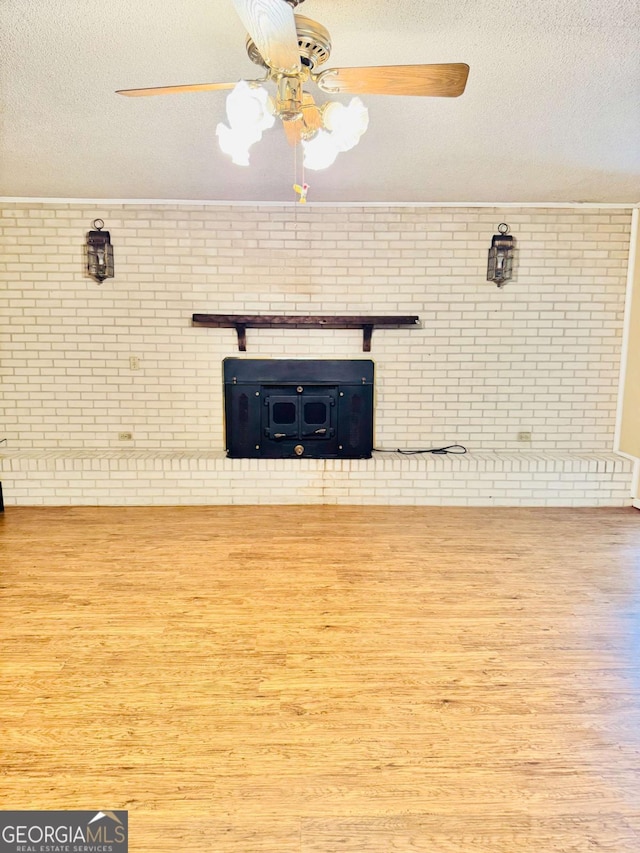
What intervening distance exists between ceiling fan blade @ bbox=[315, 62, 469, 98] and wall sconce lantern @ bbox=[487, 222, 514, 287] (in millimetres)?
2503

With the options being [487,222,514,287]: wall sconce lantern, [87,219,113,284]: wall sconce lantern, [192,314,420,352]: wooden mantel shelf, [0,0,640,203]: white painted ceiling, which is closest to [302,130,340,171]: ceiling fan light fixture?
[0,0,640,203]: white painted ceiling

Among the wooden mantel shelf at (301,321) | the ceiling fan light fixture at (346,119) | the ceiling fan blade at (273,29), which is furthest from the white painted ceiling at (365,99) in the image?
the wooden mantel shelf at (301,321)

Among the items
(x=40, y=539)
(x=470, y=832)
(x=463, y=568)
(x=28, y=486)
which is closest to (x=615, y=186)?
(x=463, y=568)

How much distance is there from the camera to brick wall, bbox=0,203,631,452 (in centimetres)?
400

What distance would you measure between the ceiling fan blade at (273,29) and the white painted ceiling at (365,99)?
1.78ft

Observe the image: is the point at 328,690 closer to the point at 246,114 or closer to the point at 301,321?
the point at 246,114

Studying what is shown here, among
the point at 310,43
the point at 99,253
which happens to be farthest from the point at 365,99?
the point at 99,253

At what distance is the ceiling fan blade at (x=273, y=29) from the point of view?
3.80 ft

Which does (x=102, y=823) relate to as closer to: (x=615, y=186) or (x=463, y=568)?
(x=463, y=568)

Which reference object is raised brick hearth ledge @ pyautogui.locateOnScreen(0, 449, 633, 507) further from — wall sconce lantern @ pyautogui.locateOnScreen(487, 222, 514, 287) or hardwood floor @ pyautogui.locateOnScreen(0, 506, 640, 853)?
wall sconce lantern @ pyautogui.locateOnScreen(487, 222, 514, 287)

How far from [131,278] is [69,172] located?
36.1 inches

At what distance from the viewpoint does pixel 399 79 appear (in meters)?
1.54

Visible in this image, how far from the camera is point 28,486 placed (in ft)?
13.0

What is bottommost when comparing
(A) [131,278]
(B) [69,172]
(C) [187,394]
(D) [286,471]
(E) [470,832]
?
(E) [470,832]
